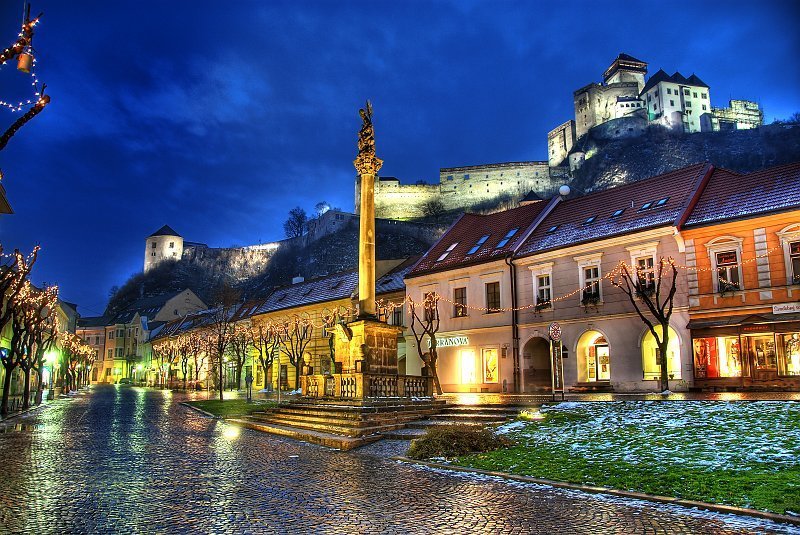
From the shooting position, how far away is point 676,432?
1344 centimetres

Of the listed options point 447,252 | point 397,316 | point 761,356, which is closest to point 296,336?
point 397,316

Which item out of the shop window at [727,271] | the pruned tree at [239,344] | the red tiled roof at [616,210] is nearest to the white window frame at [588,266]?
the red tiled roof at [616,210]

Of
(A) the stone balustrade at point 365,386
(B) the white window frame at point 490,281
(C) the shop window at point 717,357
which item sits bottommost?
(A) the stone balustrade at point 365,386

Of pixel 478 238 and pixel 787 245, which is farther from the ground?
pixel 478 238

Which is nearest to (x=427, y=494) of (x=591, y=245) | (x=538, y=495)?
(x=538, y=495)

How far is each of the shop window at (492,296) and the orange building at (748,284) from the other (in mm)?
10583

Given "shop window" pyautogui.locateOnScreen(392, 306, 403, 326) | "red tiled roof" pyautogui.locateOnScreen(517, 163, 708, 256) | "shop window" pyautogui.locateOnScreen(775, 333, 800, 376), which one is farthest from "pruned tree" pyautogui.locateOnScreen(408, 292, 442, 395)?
"shop window" pyautogui.locateOnScreen(775, 333, 800, 376)

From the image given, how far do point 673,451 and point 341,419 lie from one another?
10.0 m

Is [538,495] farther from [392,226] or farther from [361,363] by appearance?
[392,226]

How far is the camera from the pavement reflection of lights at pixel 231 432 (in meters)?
18.2

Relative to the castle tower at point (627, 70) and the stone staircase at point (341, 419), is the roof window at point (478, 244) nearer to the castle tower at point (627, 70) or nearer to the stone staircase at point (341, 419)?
the stone staircase at point (341, 419)

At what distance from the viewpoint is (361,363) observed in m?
22.2

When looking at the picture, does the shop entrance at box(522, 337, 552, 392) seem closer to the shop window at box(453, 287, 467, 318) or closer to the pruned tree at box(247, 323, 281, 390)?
the shop window at box(453, 287, 467, 318)

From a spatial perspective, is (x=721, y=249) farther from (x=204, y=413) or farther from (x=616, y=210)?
(x=204, y=413)
